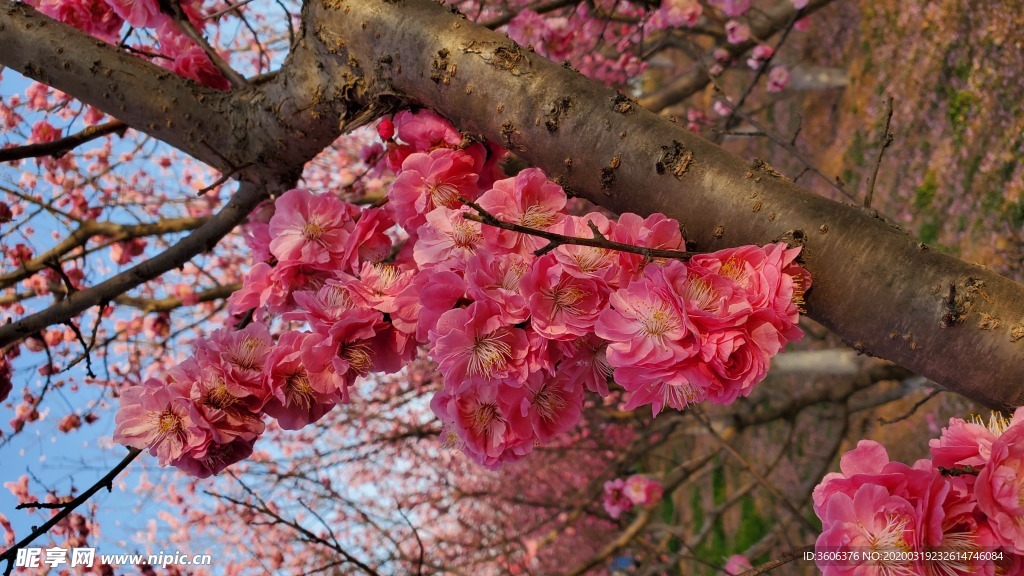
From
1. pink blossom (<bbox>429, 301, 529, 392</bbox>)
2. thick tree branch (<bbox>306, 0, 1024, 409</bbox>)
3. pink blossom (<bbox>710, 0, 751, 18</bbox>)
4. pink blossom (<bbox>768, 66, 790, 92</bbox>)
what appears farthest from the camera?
pink blossom (<bbox>768, 66, 790, 92</bbox>)

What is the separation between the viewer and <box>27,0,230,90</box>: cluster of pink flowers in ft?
6.17

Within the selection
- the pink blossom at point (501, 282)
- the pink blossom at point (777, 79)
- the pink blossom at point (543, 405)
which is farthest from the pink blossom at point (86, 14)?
the pink blossom at point (777, 79)

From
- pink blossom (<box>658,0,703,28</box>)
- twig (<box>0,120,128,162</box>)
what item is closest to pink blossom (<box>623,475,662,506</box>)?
pink blossom (<box>658,0,703,28</box>)

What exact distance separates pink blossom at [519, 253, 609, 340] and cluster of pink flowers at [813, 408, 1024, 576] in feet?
1.52

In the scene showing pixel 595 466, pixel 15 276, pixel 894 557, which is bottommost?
pixel 595 466

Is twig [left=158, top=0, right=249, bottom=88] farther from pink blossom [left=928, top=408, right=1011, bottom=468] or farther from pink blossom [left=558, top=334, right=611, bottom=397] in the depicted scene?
pink blossom [left=928, top=408, right=1011, bottom=468]

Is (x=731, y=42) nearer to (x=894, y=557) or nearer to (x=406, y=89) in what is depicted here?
(x=406, y=89)

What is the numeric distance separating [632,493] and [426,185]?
14.2 feet

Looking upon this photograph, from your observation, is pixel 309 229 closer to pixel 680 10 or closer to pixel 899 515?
pixel 899 515

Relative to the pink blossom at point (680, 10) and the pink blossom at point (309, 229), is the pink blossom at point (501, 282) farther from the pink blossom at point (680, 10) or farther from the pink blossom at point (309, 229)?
the pink blossom at point (680, 10)

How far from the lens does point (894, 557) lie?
898mm

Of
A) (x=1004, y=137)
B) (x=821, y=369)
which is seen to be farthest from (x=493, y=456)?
(x=1004, y=137)

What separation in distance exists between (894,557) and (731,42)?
4950 millimetres

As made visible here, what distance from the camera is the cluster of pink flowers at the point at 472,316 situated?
3.31 feet
